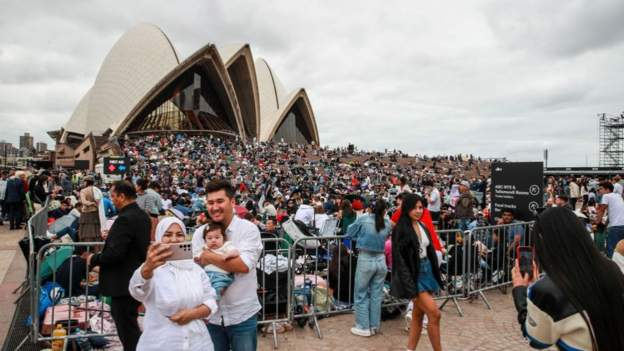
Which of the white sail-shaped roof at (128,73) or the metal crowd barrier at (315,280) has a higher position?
the white sail-shaped roof at (128,73)

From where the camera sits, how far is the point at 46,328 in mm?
3990

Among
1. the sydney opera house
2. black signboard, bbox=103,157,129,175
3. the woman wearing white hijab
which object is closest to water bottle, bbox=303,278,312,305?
the woman wearing white hijab

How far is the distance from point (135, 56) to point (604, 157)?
170 ft

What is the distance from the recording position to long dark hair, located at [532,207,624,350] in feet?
4.58

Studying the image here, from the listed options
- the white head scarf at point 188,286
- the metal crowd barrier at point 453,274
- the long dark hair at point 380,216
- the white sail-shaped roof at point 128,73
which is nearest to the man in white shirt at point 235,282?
the white head scarf at point 188,286

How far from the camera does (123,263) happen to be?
293 cm

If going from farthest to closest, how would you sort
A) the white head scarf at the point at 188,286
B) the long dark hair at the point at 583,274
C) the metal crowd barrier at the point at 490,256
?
the metal crowd barrier at the point at 490,256 < the white head scarf at the point at 188,286 < the long dark hair at the point at 583,274

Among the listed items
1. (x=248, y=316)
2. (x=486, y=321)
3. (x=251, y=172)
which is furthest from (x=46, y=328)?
(x=251, y=172)

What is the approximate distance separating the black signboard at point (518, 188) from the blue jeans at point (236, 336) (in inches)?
226

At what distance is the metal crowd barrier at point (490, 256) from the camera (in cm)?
576

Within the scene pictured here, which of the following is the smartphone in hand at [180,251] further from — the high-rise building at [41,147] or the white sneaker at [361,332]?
the high-rise building at [41,147]

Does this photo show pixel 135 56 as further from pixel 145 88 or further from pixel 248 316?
pixel 248 316

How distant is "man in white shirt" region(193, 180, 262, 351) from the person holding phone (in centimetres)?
140

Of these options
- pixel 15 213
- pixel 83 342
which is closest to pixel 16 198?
pixel 15 213
